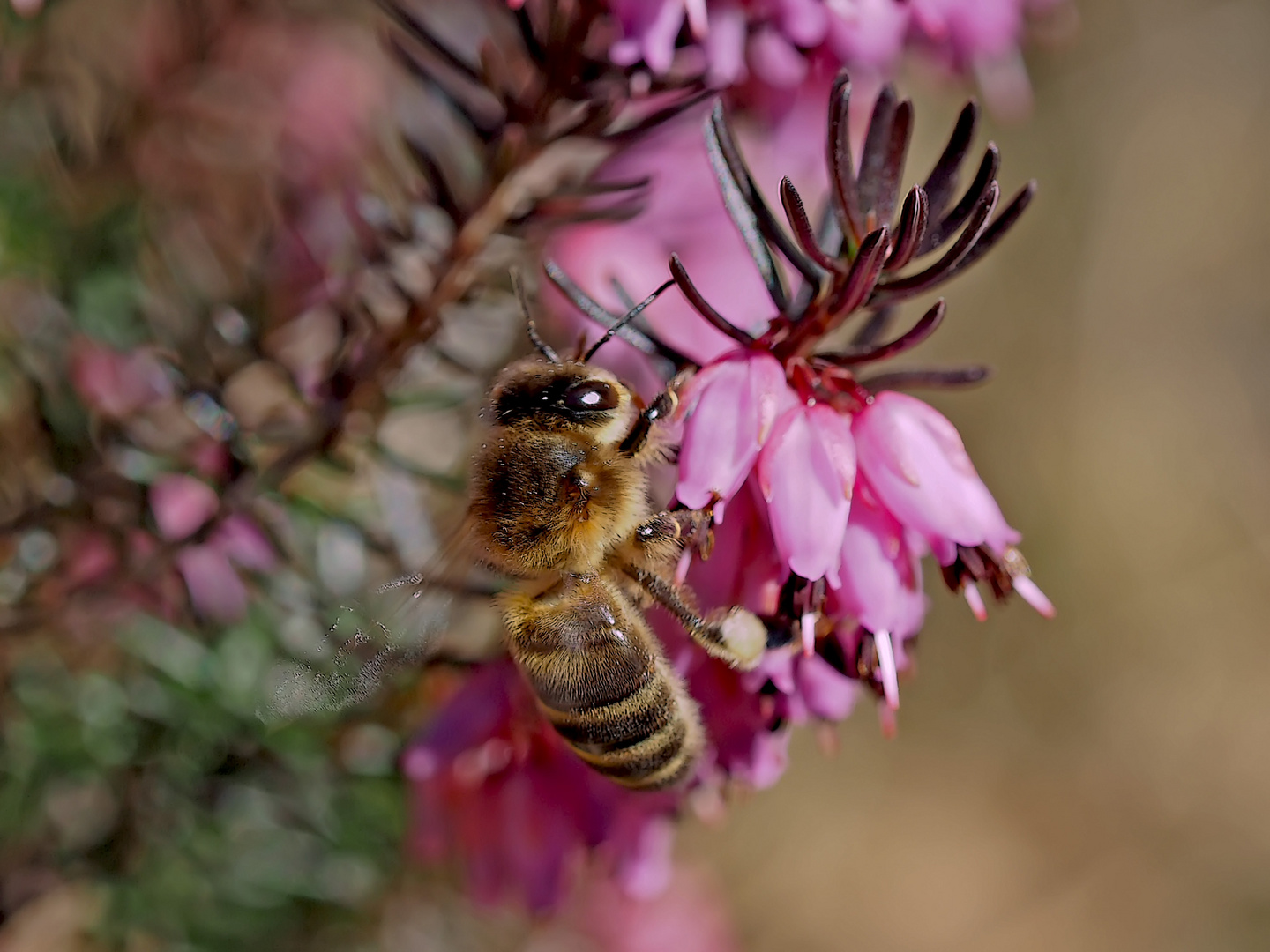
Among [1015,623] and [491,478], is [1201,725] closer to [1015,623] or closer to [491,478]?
[1015,623]

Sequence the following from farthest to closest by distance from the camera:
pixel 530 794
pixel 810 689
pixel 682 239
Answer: pixel 682 239, pixel 530 794, pixel 810 689

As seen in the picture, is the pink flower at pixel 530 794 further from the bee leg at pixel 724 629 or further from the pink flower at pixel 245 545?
the pink flower at pixel 245 545

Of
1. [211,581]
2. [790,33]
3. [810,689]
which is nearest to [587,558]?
[810,689]

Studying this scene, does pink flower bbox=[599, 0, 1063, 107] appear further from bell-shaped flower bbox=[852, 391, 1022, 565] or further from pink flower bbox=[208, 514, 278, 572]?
pink flower bbox=[208, 514, 278, 572]

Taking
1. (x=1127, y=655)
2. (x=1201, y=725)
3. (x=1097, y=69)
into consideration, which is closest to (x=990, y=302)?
(x=1097, y=69)

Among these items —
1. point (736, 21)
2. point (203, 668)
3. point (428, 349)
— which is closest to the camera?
point (736, 21)

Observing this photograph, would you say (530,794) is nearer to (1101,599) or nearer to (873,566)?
(873,566)

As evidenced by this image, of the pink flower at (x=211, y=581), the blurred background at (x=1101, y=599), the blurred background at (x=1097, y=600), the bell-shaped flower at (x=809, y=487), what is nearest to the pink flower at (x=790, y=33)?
the bell-shaped flower at (x=809, y=487)

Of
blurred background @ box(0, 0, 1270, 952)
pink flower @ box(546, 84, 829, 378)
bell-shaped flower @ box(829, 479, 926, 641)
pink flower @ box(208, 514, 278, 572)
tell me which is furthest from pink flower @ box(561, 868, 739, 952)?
bell-shaped flower @ box(829, 479, 926, 641)
